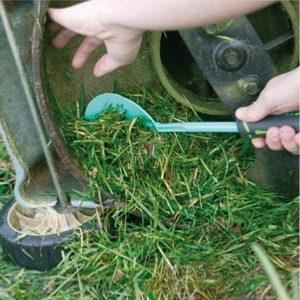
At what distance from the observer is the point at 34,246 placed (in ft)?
5.80

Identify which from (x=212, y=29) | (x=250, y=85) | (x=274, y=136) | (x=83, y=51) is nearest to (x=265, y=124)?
(x=274, y=136)

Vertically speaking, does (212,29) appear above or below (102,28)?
below

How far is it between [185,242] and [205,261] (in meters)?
0.08

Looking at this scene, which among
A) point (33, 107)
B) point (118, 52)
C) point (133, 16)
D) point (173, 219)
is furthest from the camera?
point (173, 219)

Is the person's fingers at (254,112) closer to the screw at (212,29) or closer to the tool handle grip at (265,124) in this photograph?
the tool handle grip at (265,124)

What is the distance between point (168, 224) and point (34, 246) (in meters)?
0.37

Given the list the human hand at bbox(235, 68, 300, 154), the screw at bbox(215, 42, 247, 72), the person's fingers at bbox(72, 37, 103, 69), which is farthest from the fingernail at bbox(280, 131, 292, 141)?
the person's fingers at bbox(72, 37, 103, 69)

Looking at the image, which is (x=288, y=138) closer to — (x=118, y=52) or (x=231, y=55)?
(x=231, y=55)

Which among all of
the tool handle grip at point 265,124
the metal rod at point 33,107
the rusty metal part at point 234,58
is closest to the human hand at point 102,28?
the metal rod at point 33,107

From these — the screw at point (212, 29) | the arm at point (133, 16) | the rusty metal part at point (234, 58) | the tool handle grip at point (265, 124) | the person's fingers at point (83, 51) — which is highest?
the arm at point (133, 16)

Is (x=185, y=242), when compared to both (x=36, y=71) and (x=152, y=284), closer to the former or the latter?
(x=152, y=284)

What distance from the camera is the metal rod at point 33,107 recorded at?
1578 mm

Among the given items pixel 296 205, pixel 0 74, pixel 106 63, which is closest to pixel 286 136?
pixel 296 205

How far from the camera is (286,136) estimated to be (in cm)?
162
